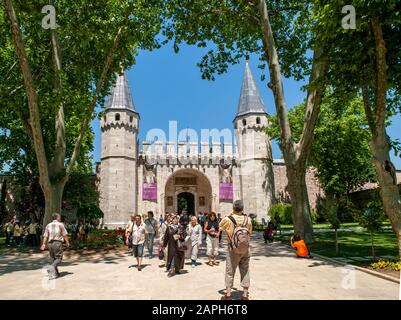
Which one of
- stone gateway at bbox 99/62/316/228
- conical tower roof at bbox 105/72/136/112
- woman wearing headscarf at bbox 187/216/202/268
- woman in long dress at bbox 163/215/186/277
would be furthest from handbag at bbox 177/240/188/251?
conical tower roof at bbox 105/72/136/112

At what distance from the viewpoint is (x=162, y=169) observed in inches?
1302

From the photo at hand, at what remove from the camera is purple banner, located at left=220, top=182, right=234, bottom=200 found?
1300 inches

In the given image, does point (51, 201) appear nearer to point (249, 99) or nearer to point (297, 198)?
point (297, 198)

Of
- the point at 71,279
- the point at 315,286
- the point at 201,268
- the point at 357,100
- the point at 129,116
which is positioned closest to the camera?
the point at 315,286

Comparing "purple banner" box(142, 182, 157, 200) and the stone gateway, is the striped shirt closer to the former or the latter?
the stone gateway

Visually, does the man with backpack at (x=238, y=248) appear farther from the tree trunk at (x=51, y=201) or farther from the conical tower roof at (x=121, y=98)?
the conical tower roof at (x=121, y=98)

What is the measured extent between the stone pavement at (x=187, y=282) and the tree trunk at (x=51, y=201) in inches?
113

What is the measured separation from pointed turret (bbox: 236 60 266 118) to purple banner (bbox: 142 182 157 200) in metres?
11.7

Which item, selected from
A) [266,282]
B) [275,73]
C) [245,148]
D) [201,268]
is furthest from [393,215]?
[245,148]

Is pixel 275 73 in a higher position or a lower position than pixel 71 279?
higher

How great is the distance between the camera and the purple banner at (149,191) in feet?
105

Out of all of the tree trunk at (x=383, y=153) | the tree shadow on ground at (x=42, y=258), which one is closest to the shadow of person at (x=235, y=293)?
the tree trunk at (x=383, y=153)
